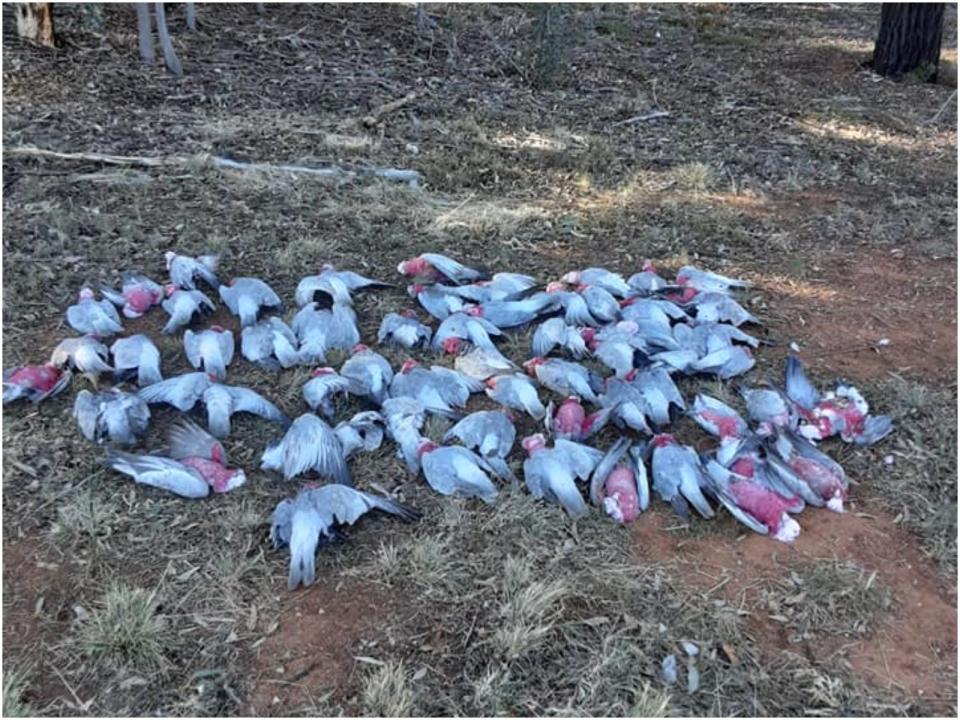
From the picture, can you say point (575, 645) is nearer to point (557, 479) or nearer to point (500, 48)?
point (557, 479)

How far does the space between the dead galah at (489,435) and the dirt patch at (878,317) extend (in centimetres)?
122

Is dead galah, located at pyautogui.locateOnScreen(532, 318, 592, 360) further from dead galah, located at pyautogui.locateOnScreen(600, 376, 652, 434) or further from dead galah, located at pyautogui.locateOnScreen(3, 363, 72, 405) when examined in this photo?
dead galah, located at pyautogui.locateOnScreen(3, 363, 72, 405)

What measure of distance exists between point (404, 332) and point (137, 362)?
896mm

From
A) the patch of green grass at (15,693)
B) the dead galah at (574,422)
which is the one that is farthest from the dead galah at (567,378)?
the patch of green grass at (15,693)

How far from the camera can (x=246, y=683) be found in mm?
1855

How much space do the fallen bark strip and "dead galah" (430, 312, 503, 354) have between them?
1523 mm

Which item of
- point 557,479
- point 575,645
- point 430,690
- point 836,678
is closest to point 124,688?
point 430,690

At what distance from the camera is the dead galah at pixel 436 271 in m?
3.48

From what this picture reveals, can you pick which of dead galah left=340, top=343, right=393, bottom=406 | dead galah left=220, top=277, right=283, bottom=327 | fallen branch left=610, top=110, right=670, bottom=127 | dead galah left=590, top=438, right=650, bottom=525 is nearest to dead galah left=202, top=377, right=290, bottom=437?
dead galah left=340, top=343, right=393, bottom=406

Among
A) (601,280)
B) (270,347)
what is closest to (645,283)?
(601,280)

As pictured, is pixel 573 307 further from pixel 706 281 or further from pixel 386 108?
pixel 386 108

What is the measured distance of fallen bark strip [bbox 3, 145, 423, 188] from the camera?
14.5ft

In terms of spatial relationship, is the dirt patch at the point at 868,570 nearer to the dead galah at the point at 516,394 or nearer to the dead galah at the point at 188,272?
the dead galah at the point at 516,394

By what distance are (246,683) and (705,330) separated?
1.96 meters
